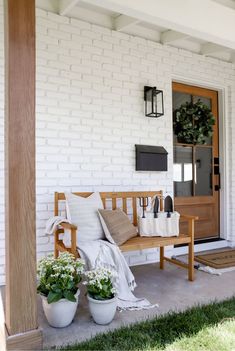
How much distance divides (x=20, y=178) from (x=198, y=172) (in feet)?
9.70

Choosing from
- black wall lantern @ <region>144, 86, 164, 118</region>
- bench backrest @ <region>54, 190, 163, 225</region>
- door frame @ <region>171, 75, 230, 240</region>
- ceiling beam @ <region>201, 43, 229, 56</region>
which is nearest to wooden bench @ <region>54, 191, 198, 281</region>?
bench backrest @ <region>54, 190, 163, 225</region>

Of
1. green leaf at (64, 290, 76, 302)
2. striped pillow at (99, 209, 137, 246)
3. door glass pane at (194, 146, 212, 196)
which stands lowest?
green leaf at (64, 290, 76, 302)

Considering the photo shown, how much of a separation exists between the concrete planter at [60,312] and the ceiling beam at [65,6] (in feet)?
8.25

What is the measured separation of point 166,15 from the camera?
8.11ft

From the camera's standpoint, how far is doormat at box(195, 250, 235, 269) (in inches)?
133

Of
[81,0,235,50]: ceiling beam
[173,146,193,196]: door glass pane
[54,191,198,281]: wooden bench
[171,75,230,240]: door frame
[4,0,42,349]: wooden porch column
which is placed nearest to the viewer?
[4,0,42,349]: wooden porch column

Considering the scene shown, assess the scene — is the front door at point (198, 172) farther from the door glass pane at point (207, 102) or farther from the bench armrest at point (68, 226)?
the bench armrest at point (68, 226)

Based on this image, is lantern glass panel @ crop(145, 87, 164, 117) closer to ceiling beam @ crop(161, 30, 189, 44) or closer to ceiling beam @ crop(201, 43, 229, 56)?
ceiling beam @ crop(161, 30, 189, 44)

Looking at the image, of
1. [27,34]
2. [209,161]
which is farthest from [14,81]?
[209,161]

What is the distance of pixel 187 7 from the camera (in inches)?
101

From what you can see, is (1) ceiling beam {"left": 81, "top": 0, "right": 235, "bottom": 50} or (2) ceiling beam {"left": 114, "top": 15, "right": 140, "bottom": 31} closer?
(1) ceiling beam {"left": 81, "top": 0, "right": 235, "bottom": 50}

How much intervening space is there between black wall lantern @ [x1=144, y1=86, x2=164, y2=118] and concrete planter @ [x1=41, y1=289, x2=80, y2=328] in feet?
7.51

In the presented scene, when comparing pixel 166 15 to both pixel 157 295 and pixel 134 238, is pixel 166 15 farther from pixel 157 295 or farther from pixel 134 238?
pixel 157 295

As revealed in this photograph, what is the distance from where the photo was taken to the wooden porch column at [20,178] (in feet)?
5.59
